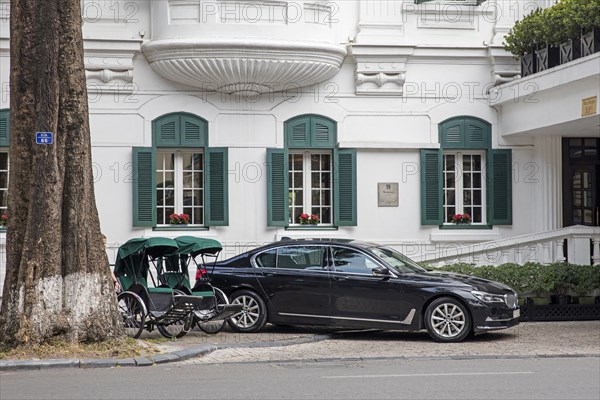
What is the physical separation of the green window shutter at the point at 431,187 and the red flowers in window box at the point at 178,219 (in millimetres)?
5048

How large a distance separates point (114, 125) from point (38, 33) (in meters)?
7.57

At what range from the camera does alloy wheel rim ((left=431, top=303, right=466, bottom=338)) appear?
52.2 feet

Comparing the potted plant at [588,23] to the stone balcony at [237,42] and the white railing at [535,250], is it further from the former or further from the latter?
the stone balcony at [237,42]

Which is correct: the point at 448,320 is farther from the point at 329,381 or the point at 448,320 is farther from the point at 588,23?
the point at 588,23

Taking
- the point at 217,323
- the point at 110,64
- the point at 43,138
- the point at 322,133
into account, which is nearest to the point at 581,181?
the point at 322,133

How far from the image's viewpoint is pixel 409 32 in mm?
22391

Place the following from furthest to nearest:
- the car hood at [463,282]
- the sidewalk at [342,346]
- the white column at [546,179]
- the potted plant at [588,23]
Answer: the white column at [546,179], the potted plant at [588,23], the car hood at [463,282], the sidewalk at [342,346]

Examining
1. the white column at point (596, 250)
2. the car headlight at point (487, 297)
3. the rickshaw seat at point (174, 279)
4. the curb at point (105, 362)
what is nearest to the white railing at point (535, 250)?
the white column at point (596, 250)

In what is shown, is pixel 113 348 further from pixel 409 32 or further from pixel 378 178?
pixel 409 32

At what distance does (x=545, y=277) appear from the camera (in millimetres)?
18641

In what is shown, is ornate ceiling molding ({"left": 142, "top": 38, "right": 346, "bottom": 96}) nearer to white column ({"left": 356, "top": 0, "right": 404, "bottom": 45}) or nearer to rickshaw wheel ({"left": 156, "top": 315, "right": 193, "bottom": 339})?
white column ({"left": 356, "top": 0, "right": 404, "bottom": 45})

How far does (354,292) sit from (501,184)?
7449 mm

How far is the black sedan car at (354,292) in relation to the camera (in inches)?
627

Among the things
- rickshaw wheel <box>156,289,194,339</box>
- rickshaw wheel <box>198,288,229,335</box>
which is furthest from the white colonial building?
rickshaw wheel <box>156,289,194,339</box>
